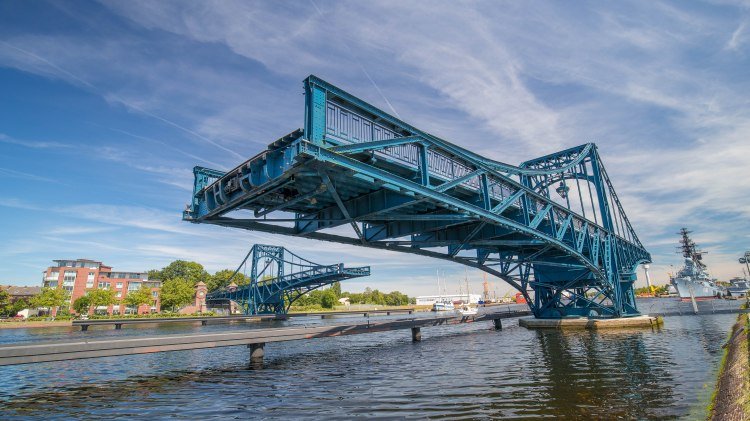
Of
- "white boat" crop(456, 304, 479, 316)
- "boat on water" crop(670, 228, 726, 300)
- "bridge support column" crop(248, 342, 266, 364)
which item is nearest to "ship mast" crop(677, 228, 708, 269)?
"boat on water" crop(670, 228, 726, 300)

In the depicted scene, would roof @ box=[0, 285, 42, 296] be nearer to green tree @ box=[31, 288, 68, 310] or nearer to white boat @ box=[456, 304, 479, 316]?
green tree @ box=[31, 288, 68, 310]

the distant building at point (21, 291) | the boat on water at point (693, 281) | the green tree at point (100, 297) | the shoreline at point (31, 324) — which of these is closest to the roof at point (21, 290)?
the distant building at point (21, 291)

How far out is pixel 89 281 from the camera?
99.1 m

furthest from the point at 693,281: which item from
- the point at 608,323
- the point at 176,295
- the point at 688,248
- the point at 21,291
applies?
the point at 21,291

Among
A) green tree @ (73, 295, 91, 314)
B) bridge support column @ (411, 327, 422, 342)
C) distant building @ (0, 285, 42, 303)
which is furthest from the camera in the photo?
distant building @ (0, 285, 42, 303)

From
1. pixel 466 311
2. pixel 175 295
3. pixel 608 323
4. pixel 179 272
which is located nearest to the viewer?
pixel 608 323

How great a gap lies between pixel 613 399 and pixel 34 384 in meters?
22.8

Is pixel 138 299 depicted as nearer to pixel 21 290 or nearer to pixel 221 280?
pixel 21 290

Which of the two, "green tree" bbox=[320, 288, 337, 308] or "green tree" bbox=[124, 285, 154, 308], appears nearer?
"green tree" bbox=[124, 285, 154, 308]

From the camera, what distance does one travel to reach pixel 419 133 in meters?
17.2

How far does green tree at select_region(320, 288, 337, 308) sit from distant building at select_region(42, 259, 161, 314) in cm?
5178

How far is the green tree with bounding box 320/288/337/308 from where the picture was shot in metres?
130

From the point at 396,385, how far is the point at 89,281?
116 m

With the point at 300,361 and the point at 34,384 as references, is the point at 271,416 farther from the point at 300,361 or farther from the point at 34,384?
the point at 34,384
